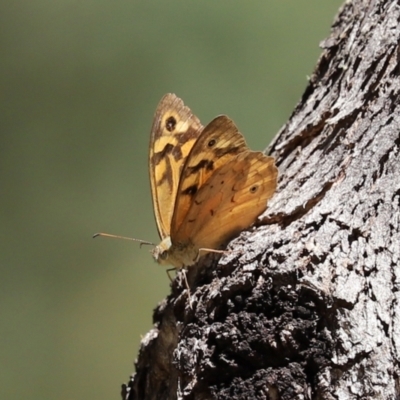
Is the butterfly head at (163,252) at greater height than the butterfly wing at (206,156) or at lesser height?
lesser

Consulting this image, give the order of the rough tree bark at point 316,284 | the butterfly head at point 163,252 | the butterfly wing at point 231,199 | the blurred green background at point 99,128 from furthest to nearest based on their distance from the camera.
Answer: the blurred green background at point 99,128 → the butterfly head at point 163,252 → the butterfly wing at point 231,199 → the rough tree bark at point 316,284

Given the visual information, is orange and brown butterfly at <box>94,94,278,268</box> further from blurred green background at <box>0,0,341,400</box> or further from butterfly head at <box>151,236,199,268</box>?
blurred green background at <box>0,0,341,400</box>

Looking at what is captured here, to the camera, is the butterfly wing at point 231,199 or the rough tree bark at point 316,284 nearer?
the rough tree bark at point 316,284

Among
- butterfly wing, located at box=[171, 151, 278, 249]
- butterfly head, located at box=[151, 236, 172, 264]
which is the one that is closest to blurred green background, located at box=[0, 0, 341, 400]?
butterfly head, located at box=[151, 236, 172, 264]

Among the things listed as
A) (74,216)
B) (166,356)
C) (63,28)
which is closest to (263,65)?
(63,28)

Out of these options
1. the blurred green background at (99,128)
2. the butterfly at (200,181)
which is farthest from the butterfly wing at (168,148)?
the blurred green background at (99,128)

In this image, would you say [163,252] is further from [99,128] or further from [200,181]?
[99,128]

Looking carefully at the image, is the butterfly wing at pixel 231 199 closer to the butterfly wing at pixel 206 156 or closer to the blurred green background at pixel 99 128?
the butterfly wing at pixel 206 156
